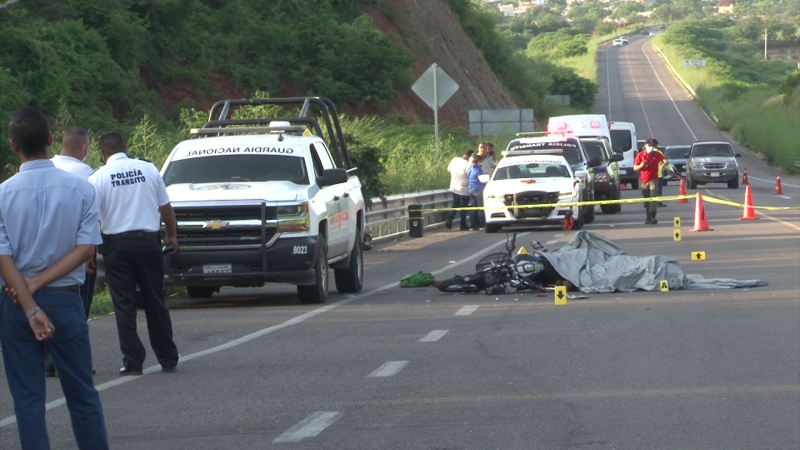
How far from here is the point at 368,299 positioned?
589 inches

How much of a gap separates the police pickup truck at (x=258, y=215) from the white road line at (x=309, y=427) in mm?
5765

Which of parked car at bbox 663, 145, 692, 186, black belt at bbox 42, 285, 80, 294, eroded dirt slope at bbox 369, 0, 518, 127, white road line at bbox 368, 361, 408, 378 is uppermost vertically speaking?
eroded dirt slope at bbox 369, 0, 518, 127

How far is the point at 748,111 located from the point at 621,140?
1867 inches

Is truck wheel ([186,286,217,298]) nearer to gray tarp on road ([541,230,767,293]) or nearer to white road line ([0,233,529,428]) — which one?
white road line ([0,233,529,428])

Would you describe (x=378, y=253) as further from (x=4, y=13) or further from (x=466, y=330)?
(x=4, y=13)

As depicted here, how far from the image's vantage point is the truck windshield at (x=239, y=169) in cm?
1473

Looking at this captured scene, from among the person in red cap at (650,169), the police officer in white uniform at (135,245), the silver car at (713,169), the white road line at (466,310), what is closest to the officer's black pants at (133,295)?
the police officer in white uniform at (135,245)

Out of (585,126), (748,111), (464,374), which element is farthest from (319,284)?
(748,111)

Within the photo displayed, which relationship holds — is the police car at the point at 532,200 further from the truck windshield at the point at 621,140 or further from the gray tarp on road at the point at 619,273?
the truck windshield at the point at 621,140

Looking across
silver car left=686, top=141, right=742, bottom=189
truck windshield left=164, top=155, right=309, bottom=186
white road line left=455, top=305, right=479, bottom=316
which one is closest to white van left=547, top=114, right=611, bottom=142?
silver car left=686, top=141, right=742, bottom=189

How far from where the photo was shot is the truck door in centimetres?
1478

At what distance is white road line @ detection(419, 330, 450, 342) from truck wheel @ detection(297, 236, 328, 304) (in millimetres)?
2594

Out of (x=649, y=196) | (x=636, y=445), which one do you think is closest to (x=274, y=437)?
(x=636, y=445)

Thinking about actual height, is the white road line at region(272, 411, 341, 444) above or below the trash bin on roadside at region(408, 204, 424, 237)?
above
